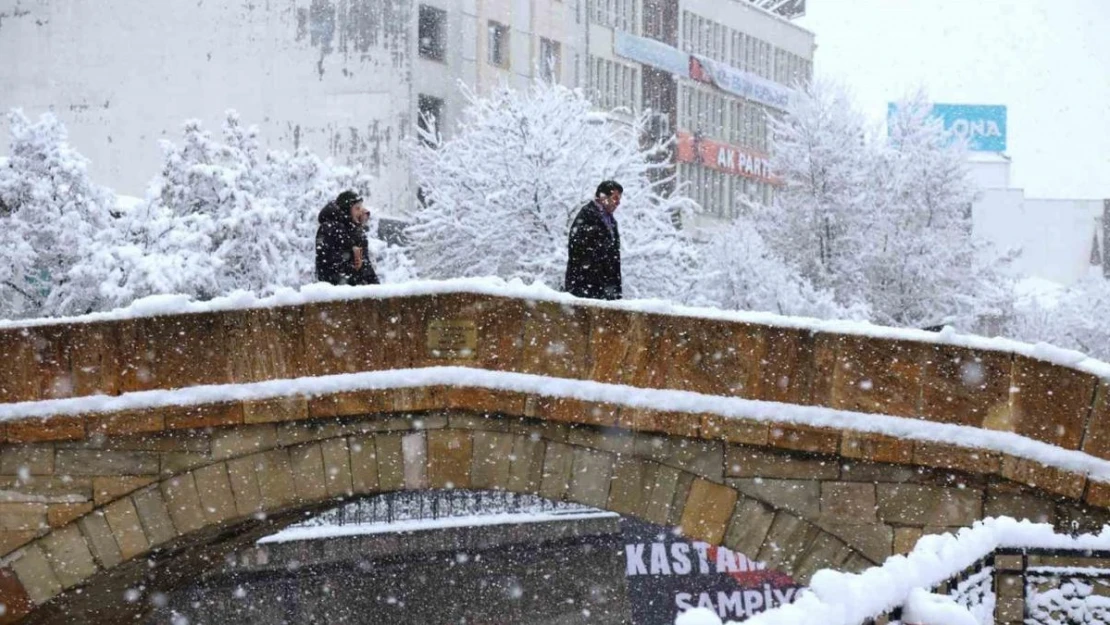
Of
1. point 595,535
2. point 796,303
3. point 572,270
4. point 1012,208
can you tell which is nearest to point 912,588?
point 572,270

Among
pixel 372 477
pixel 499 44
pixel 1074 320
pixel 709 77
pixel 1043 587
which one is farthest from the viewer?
pixel 709 77

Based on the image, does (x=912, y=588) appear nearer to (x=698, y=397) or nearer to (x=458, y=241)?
(x=698, y=397)

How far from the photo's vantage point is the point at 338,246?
1255 cm

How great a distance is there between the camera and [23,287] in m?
26.9

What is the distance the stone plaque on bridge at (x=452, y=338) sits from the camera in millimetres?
11406

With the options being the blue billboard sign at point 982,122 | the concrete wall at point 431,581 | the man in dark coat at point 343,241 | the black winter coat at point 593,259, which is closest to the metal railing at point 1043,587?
the black winter coat at point 593,259

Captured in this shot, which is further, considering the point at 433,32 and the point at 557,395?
the point at 433,32

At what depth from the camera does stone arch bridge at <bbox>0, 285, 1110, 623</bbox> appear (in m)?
10.8

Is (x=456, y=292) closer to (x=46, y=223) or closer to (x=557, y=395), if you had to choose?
(x=557, y=395)

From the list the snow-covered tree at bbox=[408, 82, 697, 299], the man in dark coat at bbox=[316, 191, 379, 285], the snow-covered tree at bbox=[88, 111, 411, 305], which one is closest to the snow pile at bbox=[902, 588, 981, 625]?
the man in dark coat at bbox=[316, 191, 379, 285]

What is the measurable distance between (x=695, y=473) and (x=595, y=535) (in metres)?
13.3

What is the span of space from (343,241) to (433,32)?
27071 mm

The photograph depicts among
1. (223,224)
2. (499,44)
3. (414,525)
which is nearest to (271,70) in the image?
(499,44)

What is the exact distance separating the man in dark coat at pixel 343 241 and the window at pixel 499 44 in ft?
93.6
